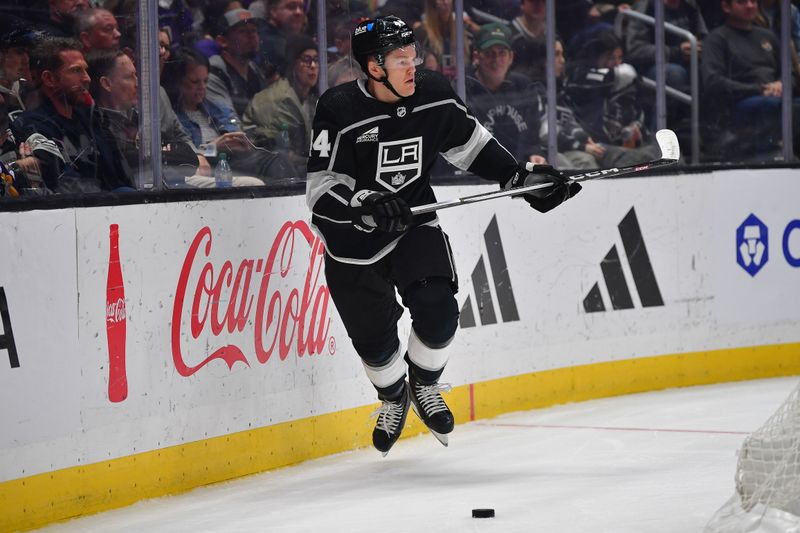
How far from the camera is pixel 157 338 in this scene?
4012mm

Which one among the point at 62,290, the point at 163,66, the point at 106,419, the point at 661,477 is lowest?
the point at 661,477

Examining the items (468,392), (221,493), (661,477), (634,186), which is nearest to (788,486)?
(661,477)

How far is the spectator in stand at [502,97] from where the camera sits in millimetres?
5617

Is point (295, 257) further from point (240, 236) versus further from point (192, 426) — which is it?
point (192, 426)

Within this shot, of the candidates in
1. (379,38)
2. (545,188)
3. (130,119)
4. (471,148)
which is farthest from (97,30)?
(545,188)

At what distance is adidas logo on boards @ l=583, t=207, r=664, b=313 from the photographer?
18.9ft

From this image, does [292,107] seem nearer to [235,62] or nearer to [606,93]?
[235,62]

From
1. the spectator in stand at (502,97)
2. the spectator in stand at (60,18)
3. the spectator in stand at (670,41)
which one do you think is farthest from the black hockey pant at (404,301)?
the spectator in stand at (670,41)

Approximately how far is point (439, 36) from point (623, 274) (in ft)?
4.06

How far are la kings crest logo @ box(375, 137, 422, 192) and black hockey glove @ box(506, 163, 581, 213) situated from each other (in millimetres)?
300

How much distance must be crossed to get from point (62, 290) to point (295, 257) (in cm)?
105

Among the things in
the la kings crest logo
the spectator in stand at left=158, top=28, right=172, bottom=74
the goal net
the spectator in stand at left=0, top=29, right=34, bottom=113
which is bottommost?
the goal net

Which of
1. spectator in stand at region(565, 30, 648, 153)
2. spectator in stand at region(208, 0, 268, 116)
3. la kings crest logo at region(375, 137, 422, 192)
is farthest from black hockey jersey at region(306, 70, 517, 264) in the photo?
spectator in stand at region(565, 30, 648, 153)

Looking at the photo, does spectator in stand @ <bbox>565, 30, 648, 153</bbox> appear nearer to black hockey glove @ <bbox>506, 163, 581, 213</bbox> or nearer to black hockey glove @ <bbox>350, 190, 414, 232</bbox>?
black hockey glove @ <bbox>506, 163, 581, 213</bbox>
